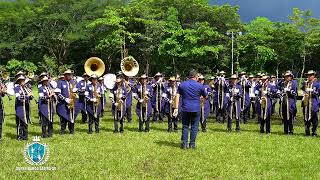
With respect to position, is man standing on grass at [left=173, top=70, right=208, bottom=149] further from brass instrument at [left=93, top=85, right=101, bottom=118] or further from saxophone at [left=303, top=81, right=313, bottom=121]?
saxophone at [left=303, top=81, right=313, bottom=121]

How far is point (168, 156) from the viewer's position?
1154cm

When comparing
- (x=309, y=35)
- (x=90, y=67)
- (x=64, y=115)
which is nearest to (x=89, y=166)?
(x=64, y=115)

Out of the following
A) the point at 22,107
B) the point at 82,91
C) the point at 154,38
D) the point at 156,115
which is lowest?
the point at 156,115

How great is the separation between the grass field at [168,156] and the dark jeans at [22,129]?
0.35m

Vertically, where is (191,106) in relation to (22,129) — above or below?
above

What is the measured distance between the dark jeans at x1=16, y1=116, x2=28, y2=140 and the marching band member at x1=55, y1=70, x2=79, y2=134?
1.60 m

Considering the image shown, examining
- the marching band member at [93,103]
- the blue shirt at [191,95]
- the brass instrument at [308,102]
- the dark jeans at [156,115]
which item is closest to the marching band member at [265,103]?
the brass instrument at [308,102]

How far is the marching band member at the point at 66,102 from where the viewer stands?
51.6 ft

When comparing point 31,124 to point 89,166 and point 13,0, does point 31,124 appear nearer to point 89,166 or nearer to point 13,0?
point 89,166

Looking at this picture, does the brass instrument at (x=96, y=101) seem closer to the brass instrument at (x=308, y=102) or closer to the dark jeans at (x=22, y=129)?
the dark jeans at (x=22, y=129)

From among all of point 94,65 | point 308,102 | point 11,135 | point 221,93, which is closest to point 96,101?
point 11,135

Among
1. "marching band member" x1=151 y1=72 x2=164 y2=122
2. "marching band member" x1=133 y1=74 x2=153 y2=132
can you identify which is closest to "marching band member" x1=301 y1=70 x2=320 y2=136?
"marching band member" x1=133 y1=74 x2=153 y2=132

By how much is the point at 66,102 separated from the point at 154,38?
34588mm

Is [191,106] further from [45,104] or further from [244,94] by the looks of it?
[244,94]
